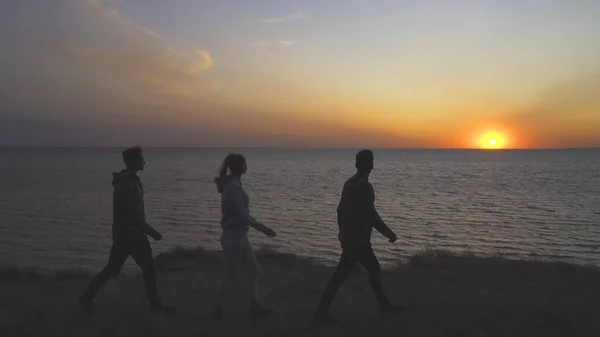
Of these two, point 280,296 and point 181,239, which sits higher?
point 280,296

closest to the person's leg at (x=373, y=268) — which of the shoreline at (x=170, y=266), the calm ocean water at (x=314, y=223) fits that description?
the shoreline at (x=170, y=266)

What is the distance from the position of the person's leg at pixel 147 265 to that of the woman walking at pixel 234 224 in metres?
0.80

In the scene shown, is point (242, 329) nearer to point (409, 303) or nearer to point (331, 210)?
point (409, 303)

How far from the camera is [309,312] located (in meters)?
6.81

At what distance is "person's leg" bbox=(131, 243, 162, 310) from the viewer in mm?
6047

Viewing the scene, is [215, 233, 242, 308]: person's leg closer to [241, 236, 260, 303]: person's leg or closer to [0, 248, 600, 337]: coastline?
[241, 236, 260, 303]: person's leg

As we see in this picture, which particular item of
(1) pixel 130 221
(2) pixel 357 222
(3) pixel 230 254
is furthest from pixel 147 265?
(2) pixel 357 222

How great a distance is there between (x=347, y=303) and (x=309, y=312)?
0.75 meters

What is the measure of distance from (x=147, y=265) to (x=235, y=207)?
4.31ft

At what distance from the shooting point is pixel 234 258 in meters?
Result: 5.96

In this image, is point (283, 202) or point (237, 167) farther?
point (283, 202)

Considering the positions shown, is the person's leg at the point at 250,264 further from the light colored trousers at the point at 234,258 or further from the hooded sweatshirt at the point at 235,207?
the hooded sweatshirt at the point at 235,207

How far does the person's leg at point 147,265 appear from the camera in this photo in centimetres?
605

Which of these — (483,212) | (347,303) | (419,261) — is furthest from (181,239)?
(483,212)
